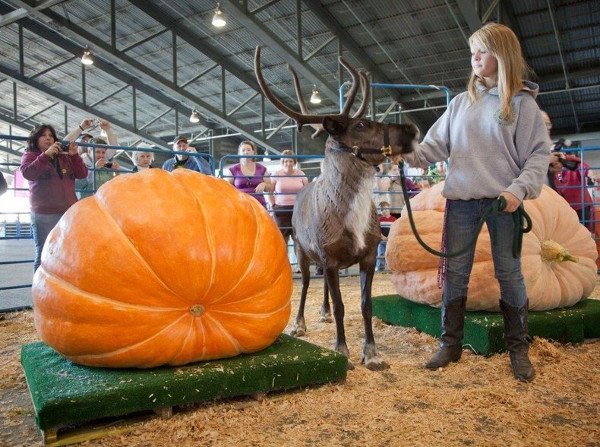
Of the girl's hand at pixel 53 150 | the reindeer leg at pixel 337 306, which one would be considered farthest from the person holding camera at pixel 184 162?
the reindeer leg at pixel 337 306

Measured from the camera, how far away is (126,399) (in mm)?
2113

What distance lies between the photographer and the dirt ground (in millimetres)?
2023

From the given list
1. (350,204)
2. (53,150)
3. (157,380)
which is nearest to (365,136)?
(350,204)

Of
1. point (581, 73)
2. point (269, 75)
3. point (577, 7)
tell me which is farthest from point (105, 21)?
point (581, 73)

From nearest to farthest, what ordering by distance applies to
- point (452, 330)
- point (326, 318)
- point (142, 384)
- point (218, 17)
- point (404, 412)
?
point (142, 384) → point (404, 412) → point (452, 330) → point (326, 318) → point (218, 17)

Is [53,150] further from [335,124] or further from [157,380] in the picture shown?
[157,380]

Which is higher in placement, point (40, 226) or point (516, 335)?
point (40, 226)

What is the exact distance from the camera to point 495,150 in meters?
2.86

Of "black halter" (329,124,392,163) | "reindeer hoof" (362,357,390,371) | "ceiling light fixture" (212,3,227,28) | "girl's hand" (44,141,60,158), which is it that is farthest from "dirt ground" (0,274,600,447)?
"ceiling light fixture" (212,3,227,28)

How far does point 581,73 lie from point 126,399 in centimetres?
1572

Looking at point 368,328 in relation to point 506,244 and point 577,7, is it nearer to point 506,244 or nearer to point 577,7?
point 506,244

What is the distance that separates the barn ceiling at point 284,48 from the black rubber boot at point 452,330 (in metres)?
8.04

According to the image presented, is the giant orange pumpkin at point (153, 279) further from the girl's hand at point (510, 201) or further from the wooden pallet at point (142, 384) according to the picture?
the girl's hand at point (510, 201)

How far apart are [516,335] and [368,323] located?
2.84ft
